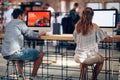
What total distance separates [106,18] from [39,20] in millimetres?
1111

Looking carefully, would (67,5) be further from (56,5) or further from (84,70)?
(84,70)

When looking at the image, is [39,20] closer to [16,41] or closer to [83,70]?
[16,41]

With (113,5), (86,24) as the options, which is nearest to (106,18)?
(86,24)

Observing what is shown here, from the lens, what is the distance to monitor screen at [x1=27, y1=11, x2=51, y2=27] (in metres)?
5.64

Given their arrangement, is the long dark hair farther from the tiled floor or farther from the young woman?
the tiled floor

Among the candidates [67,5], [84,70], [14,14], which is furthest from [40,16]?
[67,5]

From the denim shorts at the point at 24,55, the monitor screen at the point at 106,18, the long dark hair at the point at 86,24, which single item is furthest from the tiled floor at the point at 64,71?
the long dark hair at the point at 86,24

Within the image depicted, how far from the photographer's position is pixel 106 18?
5488 mm

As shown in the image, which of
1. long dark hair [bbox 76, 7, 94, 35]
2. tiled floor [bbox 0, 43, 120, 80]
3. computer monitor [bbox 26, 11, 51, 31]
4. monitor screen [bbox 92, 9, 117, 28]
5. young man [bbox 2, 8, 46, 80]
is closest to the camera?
long dark hair [bbox 76, 7, 94, 35]

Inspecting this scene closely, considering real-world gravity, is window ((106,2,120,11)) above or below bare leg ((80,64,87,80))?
above

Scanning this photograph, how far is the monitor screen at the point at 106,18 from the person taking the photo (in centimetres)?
542

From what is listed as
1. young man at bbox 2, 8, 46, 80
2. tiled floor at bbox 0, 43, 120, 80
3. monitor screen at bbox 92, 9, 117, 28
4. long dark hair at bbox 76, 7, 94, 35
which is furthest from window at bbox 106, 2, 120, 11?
long dark hair at bbox 76, 7, 94, 35

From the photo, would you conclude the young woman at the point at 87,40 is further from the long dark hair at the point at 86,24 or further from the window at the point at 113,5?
the window at the point at 113,5

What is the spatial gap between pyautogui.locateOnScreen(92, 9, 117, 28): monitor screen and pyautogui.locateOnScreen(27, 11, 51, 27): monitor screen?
78 centimetres
